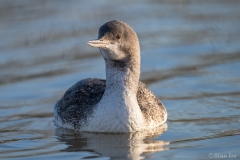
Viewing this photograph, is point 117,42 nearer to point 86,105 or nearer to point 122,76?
point 122,76

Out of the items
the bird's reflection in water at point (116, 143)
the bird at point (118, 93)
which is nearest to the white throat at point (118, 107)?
the bird at point (118, 93)

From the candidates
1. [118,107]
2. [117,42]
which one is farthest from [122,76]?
[117,42]

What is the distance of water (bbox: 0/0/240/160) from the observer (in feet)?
38.6

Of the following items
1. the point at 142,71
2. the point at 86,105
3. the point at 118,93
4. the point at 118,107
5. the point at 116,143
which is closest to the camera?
the point at 116,143

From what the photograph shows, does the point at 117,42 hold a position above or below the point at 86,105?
above

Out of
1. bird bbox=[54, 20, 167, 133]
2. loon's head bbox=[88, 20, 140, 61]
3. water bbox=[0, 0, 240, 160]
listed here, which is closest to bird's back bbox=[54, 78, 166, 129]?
bird bbox=[54, 20, 167, 133]

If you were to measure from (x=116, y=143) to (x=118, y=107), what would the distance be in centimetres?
61

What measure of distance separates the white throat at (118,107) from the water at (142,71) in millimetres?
177

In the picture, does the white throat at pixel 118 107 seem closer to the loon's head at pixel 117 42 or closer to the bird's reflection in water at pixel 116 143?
the bird's reflection in water at pixel 116 143

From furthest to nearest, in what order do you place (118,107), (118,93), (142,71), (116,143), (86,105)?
(142,71) → (86,105) → (118,93) → (118,107) → (116,143)

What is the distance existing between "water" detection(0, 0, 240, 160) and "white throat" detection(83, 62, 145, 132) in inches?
7.0

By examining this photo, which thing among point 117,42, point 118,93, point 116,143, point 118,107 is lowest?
point 116,143

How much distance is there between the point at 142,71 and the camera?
17172 millimetres

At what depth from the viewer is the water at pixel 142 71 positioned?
1177 centimetres
